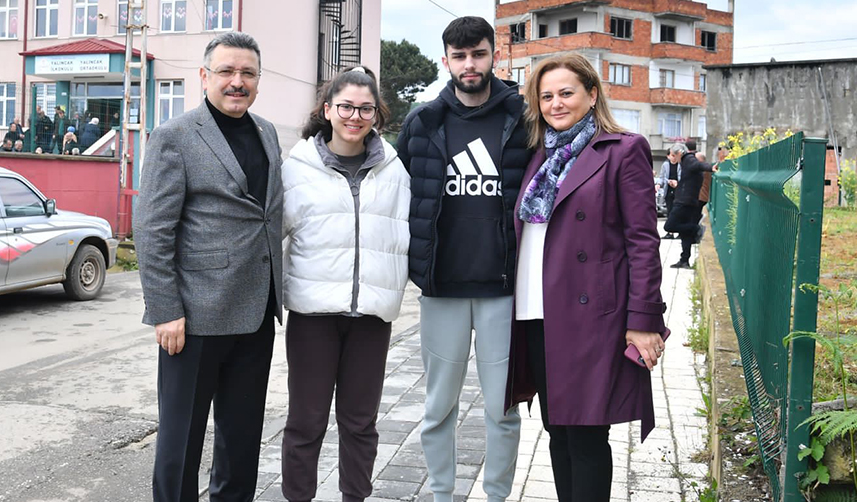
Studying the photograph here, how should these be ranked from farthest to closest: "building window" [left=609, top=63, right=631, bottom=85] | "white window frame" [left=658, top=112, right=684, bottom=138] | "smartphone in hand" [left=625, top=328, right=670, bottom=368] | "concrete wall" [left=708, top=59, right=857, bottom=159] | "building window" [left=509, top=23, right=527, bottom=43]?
1. "building window" [left=509, top=23, right=527, bottom=43]
2. "white window frame" [left=658, top=112, right=684, bottom=138]
3. "building window" [left=609, top=63, right=631, bottom=85]
4. "concrete wall" [left=708, top=59, right=857, bottom=159]
5. "smartphone in hand" [left=625, top=328, right=670, bottom=368]

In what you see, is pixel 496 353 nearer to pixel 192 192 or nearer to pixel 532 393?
pixel 532 393

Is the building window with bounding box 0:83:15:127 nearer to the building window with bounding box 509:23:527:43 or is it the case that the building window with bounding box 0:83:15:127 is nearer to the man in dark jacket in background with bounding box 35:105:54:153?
the man in dark jacket in background with bounding box 35:105:54:153

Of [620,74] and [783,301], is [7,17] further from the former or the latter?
[620,74]

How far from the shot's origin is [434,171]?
11.9 ft

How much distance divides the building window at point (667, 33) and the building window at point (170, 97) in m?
40.9

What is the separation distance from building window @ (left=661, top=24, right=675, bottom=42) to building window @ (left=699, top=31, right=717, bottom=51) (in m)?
2.97

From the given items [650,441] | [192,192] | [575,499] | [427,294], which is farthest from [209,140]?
[650,441]

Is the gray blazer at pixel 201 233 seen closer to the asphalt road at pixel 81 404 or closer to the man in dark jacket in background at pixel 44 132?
the asphalt road at pixel 81 404

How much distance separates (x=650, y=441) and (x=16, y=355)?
608 cm

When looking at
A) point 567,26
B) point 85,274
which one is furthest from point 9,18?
point 567,26

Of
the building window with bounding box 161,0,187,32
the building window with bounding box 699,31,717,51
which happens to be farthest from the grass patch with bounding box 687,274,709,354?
the building window with bounding box 699,31,717,51

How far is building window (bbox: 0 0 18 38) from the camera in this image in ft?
103

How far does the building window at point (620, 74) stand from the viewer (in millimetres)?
56469

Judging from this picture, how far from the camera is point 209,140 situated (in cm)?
337
